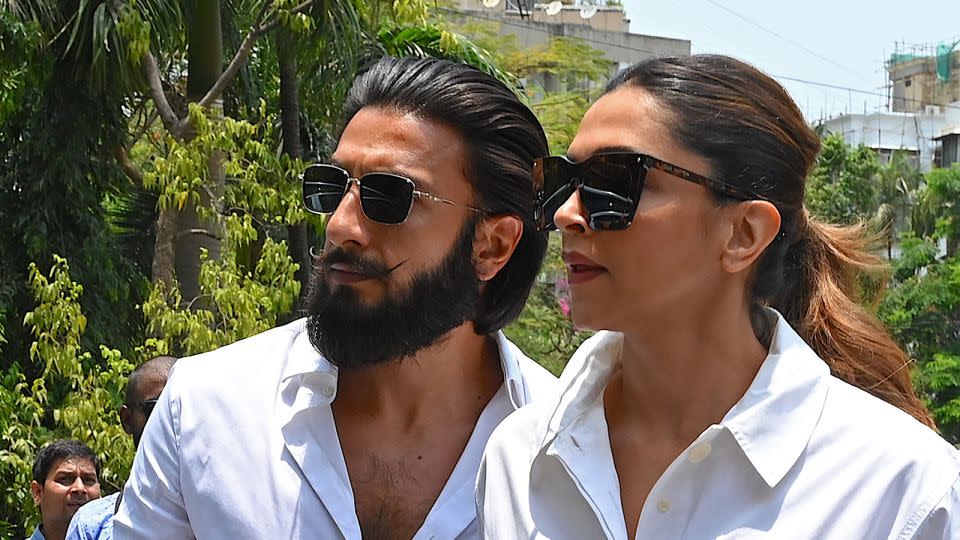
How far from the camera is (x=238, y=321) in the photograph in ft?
26.2

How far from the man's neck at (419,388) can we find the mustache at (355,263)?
20 centimetres

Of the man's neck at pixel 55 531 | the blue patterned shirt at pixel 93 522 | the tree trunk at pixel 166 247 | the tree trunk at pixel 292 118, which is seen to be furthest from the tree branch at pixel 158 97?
the blue patterned shirt at pixel 93 522

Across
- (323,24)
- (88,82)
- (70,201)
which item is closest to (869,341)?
(323,24)

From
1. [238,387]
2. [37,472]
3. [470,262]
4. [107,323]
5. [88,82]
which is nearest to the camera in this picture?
[238,387]

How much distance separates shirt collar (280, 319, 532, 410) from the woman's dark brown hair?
637 millimetres

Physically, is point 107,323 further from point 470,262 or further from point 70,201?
point 470,262

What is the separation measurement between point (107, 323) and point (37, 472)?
612 cm

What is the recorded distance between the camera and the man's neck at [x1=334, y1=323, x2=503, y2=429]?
10.5 ft

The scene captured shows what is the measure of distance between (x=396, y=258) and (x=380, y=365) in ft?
0.76

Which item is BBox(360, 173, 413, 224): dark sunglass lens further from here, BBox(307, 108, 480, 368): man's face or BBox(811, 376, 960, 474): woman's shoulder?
BBox(811, 376, 960, 474): woman's shoulder

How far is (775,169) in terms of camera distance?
2414mm

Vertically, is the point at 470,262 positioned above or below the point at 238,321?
above

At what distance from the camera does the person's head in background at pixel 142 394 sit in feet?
18.8

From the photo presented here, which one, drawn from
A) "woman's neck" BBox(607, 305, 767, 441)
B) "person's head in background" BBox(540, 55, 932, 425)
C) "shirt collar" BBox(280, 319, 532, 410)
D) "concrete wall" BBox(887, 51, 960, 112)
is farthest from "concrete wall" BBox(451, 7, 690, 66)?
"woman's neck" BBox(607, 305, 767, 441)
